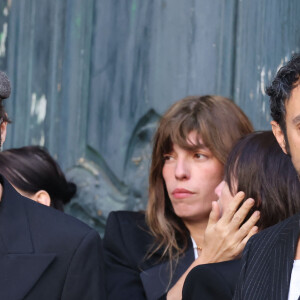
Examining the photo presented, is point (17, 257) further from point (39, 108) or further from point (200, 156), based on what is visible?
point (39, 108)

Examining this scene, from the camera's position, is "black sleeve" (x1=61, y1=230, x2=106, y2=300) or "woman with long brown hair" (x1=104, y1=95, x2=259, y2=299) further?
"woman with long brown hair" (x1=104, y1=95, x2=259, y2=299)

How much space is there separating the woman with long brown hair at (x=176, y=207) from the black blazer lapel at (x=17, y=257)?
0.99 m

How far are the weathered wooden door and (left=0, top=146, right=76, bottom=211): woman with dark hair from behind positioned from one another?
398mm

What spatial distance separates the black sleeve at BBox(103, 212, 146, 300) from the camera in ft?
10.3

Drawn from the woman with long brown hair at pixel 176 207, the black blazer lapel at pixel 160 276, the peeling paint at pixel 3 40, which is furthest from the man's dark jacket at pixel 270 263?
the peeling paint at pixel 3 40

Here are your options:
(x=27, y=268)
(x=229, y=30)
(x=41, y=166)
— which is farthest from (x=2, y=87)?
(x=229, y=30)

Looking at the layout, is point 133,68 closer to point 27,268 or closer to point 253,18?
point 253,18

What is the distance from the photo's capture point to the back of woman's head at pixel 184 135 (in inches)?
126

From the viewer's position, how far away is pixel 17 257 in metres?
2.13

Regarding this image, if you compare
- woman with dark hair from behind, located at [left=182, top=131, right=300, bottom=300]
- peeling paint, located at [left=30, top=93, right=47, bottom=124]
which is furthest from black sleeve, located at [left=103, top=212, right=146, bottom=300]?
peeling paint, located at [left=30, top=93, right=47, bottom=124]

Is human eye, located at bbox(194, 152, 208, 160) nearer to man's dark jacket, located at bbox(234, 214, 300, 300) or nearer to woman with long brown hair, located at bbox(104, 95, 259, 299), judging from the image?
woman with long brown hair, located at bbox(104, 95, 259, 299)

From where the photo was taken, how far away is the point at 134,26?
12.1 ft

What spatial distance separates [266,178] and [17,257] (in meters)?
0.99

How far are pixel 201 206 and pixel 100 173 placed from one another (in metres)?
0.73
